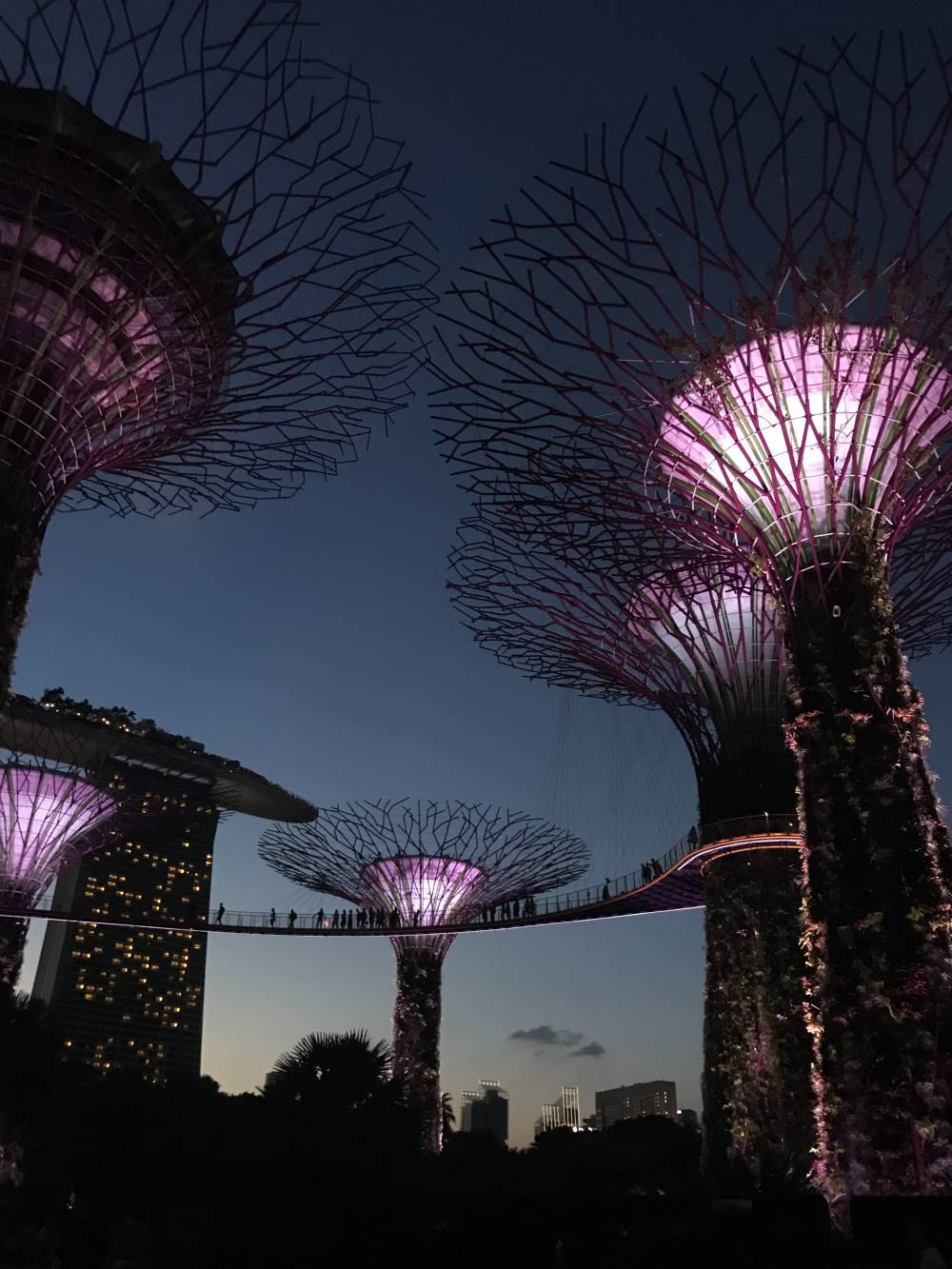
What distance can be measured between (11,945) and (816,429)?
26.4 m

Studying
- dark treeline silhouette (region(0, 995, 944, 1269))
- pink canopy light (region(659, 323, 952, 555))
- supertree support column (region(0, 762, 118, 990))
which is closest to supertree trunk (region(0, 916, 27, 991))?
supertree support column (region(0, 762, 118, 990))

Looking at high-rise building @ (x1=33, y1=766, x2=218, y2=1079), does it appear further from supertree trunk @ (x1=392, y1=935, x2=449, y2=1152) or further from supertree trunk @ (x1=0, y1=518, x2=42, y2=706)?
supertree trunk @ (x1=0, y1=518, x2=42, y2=706)

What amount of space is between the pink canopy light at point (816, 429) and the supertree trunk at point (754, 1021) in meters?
8.65

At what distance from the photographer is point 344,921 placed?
35469mm

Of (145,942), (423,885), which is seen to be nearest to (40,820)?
(423,885)

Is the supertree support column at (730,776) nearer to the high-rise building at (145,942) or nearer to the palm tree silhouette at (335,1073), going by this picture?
the palm tree silhouette at (335,1073)

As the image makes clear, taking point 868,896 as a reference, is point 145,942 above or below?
above

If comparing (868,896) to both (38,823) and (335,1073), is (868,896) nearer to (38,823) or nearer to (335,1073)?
(335,1073)

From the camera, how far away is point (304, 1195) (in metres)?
12.0

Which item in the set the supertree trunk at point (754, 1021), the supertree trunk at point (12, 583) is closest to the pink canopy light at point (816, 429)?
the supertree trunk at point (754, 1021)

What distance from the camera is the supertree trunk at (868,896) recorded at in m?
10.6

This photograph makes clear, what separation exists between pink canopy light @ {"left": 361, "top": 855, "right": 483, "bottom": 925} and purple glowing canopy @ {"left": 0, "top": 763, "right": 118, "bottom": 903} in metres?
10.1

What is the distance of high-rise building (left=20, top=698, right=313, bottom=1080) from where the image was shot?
94250 mm

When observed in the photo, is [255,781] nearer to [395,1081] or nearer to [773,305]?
[395,1081]
